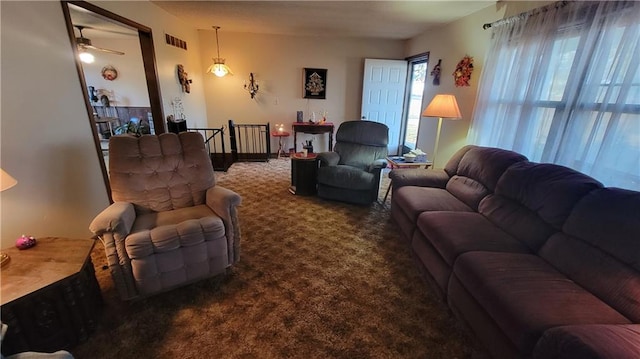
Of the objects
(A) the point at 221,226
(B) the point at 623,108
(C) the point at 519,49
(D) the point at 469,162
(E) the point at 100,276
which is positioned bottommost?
(E) the point at 100,276

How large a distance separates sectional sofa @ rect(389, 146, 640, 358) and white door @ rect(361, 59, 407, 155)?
133 inches

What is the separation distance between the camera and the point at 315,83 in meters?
5.44

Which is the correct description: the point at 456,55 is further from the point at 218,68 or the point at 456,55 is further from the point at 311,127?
the point at 218,68

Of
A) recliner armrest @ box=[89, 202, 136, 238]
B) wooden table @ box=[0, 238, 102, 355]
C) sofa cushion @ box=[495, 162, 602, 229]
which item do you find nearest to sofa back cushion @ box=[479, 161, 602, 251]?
sofa cushion @ box=[495, 162, 602, 229]

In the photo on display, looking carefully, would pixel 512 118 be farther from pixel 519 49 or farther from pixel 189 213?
pixel 189 213

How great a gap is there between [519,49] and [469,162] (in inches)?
47.1

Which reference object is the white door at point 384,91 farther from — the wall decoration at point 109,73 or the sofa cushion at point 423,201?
the wall decoration at point 109,73

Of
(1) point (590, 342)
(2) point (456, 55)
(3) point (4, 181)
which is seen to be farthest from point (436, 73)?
(3) point (4, 181)

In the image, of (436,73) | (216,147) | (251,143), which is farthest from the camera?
(251,143)

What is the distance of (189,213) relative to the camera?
2031mm

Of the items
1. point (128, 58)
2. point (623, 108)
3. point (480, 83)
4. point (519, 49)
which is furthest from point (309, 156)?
point (128, 58)

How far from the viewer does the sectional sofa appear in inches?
44.7

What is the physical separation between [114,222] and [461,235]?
225cm

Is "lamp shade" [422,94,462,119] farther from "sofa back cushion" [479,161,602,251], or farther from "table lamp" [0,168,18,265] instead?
"table lamp" [0,168,18,265]
